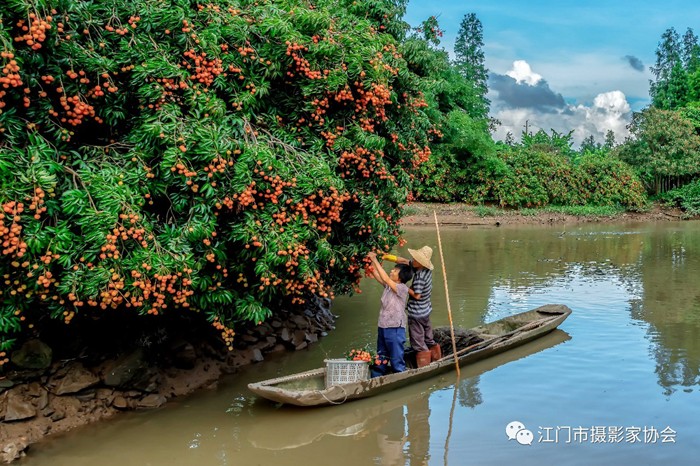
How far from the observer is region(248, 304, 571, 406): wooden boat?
7072 millimetres

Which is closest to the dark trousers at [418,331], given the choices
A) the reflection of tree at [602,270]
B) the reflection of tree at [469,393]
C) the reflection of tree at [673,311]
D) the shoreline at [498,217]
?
the reflection of tree at [469,393]

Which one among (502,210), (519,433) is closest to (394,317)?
(519,433)

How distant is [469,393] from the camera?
8180mm

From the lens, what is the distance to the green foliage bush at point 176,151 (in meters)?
5.76

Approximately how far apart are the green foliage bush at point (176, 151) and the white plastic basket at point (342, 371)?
41.3 inches

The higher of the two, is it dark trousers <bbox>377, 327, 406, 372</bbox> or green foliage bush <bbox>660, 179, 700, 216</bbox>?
green foliage bush <bbox>660, 179, 700, 216</bbox>

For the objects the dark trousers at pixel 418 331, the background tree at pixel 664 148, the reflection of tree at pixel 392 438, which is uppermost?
the background tree at pixel 664 148

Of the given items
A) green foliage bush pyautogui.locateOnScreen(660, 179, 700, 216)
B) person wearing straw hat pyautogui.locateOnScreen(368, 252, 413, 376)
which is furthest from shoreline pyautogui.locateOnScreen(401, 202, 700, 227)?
person wearing straw hat pyautogui.locateOnScreen(368, 252, 413, 376)

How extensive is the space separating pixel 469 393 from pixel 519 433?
54.0 inches

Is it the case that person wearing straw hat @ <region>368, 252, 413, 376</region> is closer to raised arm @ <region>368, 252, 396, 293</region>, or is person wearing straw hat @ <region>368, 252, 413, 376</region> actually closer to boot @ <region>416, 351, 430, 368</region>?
raised arm @ <region>368, 252, 396, 293</region>

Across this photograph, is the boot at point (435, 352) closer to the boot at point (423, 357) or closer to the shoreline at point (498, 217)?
the boot at point (423, 357)

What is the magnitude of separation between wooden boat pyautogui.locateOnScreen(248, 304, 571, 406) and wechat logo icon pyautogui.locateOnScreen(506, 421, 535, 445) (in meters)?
1.50

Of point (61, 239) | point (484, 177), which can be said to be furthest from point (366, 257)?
point (484, 177)

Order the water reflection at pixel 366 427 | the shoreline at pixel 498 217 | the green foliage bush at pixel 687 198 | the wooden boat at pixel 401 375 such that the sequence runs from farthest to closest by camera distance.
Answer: the green foliage bush at pixel 687 198 < the shoreline at pixel 498 217 < the wooden boat at pixel 401 375 < the water reflection at pixel 366 427
